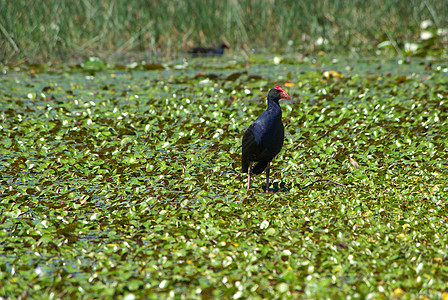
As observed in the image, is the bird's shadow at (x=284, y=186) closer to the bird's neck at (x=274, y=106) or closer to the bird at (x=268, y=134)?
the bird at (x=268, y=134)

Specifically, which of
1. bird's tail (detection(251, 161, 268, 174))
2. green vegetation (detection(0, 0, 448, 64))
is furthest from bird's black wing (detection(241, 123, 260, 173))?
green vegetation (detection(0, 0, 448, 64))

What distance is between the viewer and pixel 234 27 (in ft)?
42.6

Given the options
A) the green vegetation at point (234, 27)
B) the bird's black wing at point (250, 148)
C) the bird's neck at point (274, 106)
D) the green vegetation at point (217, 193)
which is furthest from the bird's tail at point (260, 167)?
the green vegetation at point (234, 27)

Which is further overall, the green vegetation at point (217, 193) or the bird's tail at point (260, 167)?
the bird's tail at point (260, 167)

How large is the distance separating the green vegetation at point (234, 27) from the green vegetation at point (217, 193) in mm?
2448

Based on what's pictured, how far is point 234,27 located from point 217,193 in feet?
27.9

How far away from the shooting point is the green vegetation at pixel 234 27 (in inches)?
467

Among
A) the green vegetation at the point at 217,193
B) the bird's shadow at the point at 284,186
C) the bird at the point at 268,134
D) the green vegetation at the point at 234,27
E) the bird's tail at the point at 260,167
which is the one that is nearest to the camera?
the green vegetation at the point at 217,193

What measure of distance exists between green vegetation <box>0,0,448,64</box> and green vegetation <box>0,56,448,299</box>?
245 centimetres

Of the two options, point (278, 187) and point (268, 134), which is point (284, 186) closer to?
point (278, 187)

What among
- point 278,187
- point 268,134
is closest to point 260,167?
point 278,187

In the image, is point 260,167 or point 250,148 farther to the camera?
point 260,167

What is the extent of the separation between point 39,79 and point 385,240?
8.25 metres

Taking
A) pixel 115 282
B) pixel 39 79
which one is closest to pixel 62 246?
pixel 115 282
